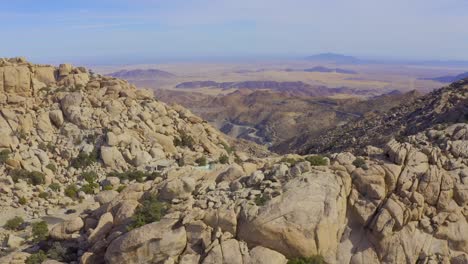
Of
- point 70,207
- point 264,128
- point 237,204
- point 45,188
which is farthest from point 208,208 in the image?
point 264,128

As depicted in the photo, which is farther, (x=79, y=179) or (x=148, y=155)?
(x=148, y=155)

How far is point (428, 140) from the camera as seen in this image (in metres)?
22.1

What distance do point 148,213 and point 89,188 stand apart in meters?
15.3

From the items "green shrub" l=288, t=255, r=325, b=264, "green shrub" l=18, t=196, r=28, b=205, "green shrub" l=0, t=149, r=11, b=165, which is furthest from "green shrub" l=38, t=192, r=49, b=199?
"green shrub" l=288, t=255, r=325, b=264

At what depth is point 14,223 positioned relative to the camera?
26.9 metres

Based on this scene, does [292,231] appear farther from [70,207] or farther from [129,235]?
[70,207]

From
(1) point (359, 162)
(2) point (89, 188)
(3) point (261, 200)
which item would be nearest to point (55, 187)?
(2) point (89, 188)

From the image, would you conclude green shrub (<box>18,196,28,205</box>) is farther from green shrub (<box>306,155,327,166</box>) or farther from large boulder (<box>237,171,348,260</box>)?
green shrub (<box>306,155,327,166</box>)

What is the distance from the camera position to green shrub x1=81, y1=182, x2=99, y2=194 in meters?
32.7

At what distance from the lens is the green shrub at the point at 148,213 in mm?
19016

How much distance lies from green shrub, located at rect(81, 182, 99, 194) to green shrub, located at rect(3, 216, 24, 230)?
5.85m

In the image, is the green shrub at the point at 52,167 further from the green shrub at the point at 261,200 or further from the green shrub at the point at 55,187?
the green shrub at the point at 261,200

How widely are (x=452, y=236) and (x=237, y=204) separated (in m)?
8.95

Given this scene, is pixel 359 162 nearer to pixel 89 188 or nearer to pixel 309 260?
pixel 309 260
